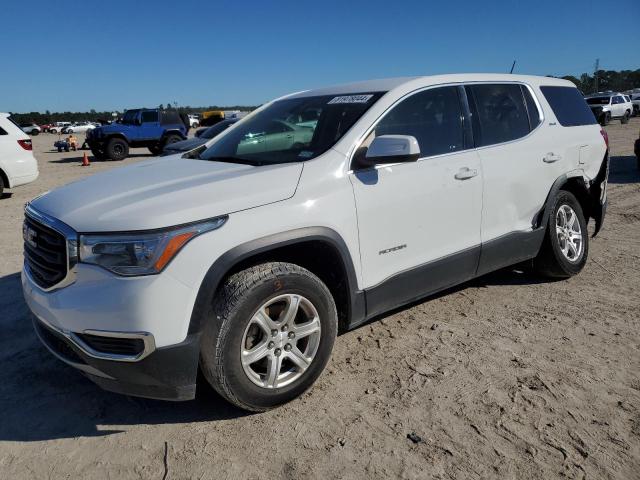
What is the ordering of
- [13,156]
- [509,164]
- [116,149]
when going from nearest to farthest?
[509,164], [13,156], [116,149]

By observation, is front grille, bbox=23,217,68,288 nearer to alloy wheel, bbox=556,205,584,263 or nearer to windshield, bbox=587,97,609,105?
alloy wheel, bbox=556,205,584,263

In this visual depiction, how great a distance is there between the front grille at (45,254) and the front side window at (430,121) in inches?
75.5

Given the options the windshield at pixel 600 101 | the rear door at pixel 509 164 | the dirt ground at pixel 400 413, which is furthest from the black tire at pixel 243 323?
the windshield at pixel 600 101

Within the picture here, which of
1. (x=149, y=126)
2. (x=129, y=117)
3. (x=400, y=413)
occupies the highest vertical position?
(x=129, y=117)

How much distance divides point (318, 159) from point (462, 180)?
115cm

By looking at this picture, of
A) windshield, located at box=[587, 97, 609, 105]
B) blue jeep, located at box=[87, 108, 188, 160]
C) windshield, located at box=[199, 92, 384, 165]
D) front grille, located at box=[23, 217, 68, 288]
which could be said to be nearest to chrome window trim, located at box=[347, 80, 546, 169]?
windshield, located at box=[199, 92, 384, 165]

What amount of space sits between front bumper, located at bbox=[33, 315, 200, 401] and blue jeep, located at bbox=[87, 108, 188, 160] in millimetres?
18838

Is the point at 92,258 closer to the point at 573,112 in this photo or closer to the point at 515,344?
the point at 515,344

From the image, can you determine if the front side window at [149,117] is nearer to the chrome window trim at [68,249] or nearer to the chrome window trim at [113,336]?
the chrome window trim at [68,249]

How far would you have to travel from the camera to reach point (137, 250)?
90.8 inches

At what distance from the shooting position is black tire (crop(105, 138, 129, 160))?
64.0 ft

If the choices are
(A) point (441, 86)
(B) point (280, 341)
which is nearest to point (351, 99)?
(A) point (441, 86)

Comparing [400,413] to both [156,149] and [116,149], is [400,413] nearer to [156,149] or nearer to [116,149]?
[116,149]

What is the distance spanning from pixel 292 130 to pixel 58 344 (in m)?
2.01
